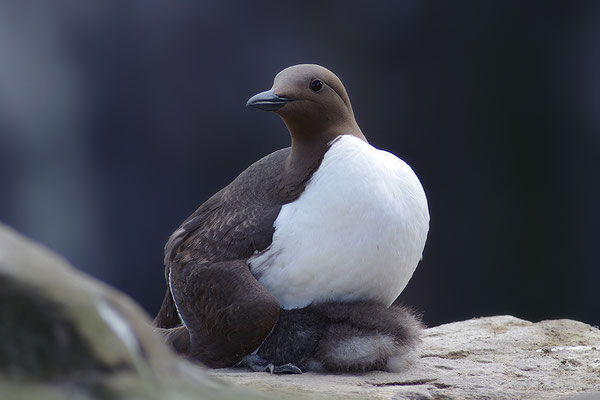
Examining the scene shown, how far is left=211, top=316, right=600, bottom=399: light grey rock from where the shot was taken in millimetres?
3014

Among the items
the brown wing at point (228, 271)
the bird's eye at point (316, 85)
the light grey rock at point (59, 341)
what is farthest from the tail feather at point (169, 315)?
the light grey rock at point (59, 341)

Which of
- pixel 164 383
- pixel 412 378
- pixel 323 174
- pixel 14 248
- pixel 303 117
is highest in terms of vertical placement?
pixel 303 117

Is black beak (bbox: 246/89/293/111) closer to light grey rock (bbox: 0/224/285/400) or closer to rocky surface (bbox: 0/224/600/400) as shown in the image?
rocky surface (bbox: 0/224/600/400)

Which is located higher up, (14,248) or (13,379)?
(14,248)

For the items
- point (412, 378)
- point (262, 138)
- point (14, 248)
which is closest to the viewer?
point (14, 248)

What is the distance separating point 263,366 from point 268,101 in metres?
1.03

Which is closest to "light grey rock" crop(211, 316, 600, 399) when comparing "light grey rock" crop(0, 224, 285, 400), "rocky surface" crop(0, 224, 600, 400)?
"rocky surface" crop(0, 224, 600, 400)

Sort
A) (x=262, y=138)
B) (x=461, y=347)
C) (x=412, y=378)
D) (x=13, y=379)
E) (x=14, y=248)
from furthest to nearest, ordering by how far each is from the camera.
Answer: (x=262, y=138) < (x=461, y=347) < (x=412, y=378) < (x=14, y=248) < (x=13, y=379)

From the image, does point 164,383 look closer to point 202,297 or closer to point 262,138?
point 202,297

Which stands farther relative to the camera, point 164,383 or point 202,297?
point 202,297

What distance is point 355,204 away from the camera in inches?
132

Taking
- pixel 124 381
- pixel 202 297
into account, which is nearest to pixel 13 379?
pixel 124 381

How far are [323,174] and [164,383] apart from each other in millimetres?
1797

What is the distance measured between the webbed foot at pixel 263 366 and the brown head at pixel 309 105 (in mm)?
833
